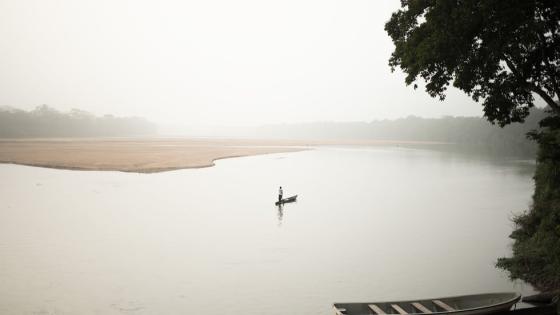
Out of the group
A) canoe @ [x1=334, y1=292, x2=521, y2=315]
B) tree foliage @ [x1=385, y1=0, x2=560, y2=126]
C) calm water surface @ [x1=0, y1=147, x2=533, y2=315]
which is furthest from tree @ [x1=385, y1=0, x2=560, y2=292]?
calm water surface @ [x1=0, y1=147, x2=533, y2=315]

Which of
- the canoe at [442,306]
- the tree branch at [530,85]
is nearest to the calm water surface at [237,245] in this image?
the canoe at [442,306]

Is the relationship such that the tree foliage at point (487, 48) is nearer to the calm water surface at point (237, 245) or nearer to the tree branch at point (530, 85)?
the tree branch at point (530, 85)

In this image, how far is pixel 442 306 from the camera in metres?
15.0

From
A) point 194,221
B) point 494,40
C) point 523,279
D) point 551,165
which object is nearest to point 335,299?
point 523,279

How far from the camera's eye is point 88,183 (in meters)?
56.1

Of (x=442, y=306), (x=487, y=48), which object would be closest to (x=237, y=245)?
(x=442, y=306)

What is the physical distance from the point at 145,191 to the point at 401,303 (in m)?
41.2

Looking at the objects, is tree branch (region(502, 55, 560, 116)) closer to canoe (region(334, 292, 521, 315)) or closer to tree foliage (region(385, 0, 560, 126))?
tree foliage (region(385, 0, 560, 126))

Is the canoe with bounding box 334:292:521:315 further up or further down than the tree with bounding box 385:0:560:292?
further down

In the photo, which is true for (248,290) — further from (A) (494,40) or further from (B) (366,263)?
(A) (494,40)

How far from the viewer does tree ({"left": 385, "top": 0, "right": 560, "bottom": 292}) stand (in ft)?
53.9

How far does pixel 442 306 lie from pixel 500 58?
10.3m

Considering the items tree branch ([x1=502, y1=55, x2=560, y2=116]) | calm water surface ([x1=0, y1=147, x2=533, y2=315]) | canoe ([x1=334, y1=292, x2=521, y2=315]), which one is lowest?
calm water surface ([x1=0, y1=147, x2=533, y2=315])

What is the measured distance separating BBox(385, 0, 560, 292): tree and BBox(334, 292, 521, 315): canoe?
10.3 ft
